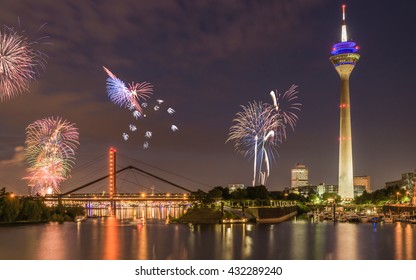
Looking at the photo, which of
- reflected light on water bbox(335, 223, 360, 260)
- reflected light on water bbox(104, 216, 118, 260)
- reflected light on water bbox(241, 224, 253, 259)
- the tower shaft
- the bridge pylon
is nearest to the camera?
reflected light on water bbox(104, 216, 118, 260)

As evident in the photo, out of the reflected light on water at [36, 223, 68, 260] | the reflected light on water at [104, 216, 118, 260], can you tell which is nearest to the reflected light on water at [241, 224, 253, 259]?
the reflected light on water at [104, 216, 118, 260]

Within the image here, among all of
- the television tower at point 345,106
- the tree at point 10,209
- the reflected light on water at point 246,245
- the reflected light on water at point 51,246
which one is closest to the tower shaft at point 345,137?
the television tower at point 345,106

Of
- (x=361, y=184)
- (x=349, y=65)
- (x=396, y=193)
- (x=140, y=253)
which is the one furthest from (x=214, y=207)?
(x=361, y=184)

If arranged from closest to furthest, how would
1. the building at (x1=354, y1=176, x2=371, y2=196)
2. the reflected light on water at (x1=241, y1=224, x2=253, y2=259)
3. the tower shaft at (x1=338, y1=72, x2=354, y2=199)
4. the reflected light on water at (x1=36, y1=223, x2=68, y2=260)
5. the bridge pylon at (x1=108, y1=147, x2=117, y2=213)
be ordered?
the reflected light on water at (x1=36, y1=223, x2=68, y2=260), the reflected light on water at (x1=241, y1=224, x2=253, y2=259), the bridge pylon at (x1=108, y1=147, x2=117, y2=213), the tower shaft at (x1=338, y1=72, x2=354, y2=199), the building at (x1=354, y1=176, x2=371, y2=196)

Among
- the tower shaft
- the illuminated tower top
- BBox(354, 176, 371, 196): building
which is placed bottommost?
BBox(354, 176, 371, 196): building

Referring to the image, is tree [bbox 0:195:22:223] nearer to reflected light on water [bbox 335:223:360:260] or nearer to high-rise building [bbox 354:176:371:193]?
reflected light on water [bbox 335:223:360:260]

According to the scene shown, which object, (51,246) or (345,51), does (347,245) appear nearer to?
(51,246)
